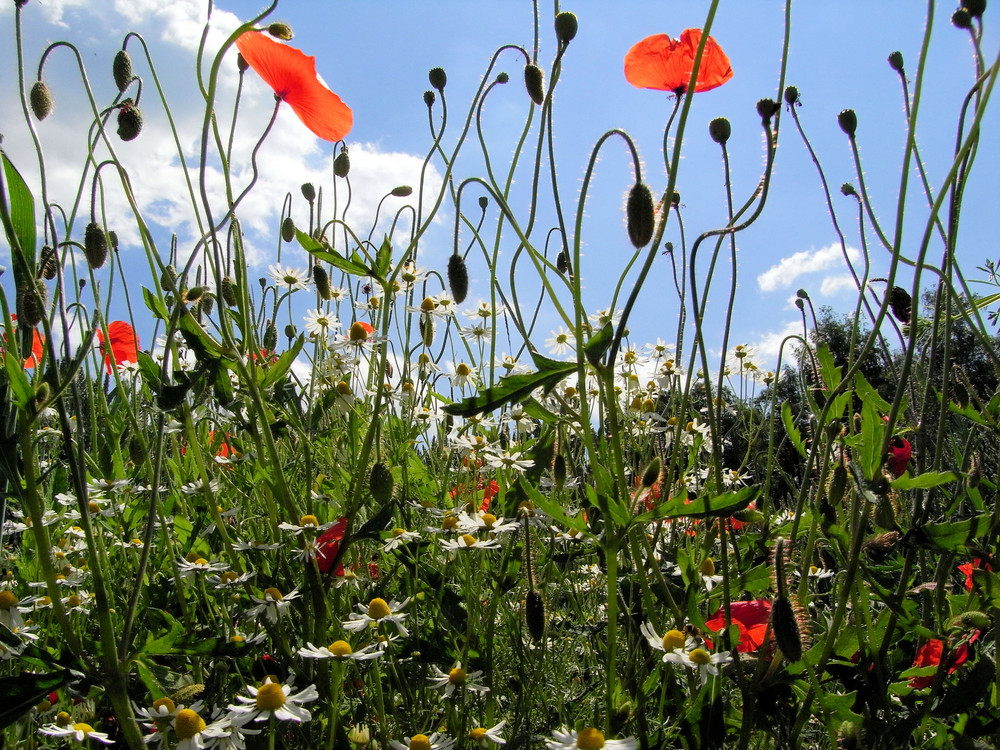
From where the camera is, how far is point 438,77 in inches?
59.6

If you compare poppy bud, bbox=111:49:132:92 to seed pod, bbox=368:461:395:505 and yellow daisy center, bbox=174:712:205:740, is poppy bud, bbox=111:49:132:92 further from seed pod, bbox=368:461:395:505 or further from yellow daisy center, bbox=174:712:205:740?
yellow daisy center, bbox=174:712:205:740

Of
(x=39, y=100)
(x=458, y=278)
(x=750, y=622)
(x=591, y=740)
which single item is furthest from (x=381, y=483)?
(x=39, y=100)

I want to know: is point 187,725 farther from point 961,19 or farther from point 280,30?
point 961,19

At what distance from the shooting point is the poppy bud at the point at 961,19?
101 centimetres

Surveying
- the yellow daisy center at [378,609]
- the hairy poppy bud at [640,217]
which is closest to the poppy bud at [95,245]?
the yellow daisy center at [378,609]

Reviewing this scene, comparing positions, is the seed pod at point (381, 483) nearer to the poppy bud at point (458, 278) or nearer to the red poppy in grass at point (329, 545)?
the red poppy in grass at point (329, 545)

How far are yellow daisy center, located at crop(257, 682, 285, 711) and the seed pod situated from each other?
0.34 meters

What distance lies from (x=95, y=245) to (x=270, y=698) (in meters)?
0.84

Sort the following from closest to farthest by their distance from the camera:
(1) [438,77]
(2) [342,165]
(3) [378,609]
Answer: (3) [378,609], (1) [438,77], (2) [342,165]

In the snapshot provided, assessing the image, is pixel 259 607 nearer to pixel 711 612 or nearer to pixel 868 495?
pixel 711 612

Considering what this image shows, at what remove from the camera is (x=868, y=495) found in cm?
74

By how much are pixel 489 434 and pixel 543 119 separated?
3.10 ft

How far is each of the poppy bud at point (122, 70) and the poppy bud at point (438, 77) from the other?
0.57 metres

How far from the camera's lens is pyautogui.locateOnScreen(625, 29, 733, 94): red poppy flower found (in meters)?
1.07
